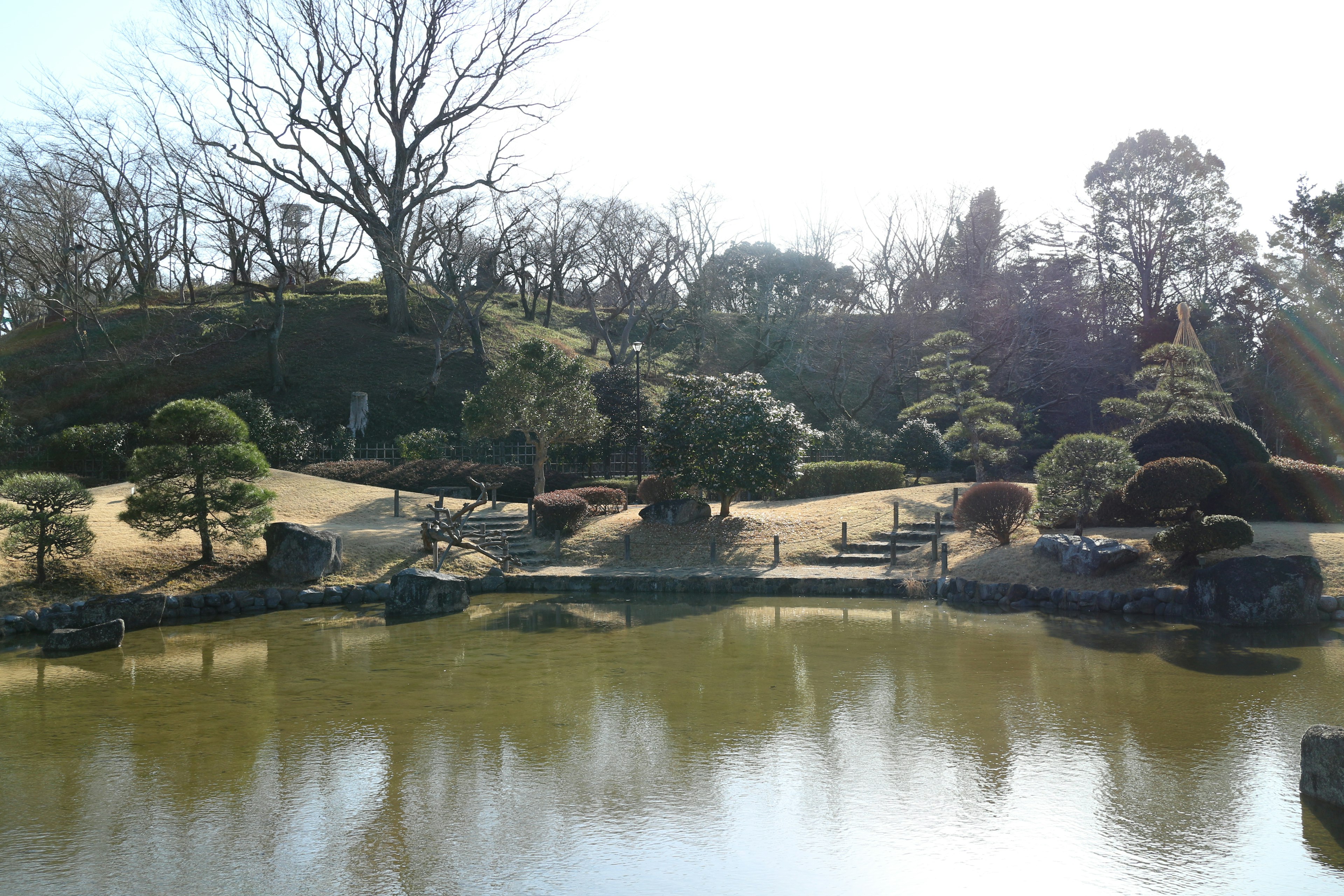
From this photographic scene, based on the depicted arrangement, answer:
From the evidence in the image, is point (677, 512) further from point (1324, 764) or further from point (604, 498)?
point (1324, 764)

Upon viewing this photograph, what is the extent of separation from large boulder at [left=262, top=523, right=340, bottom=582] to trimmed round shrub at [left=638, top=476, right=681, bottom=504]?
24.8 ft

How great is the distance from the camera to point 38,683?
9.77 metres

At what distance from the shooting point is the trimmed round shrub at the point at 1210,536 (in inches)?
525

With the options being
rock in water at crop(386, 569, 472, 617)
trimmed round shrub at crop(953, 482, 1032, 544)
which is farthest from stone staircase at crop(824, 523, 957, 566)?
rock in water at crop(386, 569, 472, 617)

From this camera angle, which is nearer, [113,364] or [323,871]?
[323,871]

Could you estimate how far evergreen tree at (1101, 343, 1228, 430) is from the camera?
21.0 metres

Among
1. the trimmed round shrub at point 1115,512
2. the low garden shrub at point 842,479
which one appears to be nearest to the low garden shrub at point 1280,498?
the trimmed round shrub at point 1115,512

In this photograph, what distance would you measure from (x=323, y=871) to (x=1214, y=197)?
4313cm

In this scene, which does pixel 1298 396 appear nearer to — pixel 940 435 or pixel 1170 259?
pixel 1170 259

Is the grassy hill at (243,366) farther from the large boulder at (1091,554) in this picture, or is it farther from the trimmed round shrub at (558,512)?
the large boulder at (1091,554)

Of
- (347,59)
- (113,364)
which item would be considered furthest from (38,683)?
(113,364)

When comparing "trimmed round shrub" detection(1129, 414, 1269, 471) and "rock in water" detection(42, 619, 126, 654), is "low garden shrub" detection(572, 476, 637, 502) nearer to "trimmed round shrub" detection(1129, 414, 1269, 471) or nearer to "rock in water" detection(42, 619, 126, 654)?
"trimmed round shrub" detection(1129, 414, 1269, 471)

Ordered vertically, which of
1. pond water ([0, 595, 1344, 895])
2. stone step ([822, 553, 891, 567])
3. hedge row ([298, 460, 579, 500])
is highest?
hedge row ([298, 460, 579, 500])

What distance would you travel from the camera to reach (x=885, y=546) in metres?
18.0
